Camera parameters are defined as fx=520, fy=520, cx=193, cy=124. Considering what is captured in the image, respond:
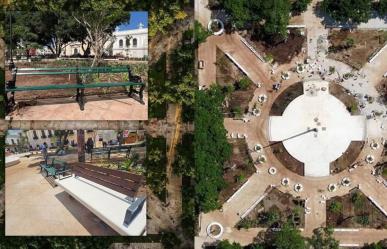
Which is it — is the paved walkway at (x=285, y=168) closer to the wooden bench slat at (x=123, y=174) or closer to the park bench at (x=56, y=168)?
the wooden bench slat at (x=123, y=174)

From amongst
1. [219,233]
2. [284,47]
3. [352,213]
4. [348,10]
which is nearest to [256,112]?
[284,47]

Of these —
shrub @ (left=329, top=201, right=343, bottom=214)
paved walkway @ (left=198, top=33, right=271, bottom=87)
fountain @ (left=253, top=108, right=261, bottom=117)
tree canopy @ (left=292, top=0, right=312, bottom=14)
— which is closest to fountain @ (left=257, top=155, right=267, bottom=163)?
fountain @ (left=253, top=108, right=261, bottom=117)

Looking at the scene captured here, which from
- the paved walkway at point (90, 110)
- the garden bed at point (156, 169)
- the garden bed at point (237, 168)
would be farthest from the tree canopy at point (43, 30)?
the garden bed at point (237, 168)

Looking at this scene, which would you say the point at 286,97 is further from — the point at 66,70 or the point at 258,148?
the point at 66,70

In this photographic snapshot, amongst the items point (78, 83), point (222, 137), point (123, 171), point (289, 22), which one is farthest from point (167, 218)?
point (289, 22)

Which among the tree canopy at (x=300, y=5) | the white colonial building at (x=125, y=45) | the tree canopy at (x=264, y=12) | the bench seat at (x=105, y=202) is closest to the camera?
the tree canopy at (x=264, y=12)

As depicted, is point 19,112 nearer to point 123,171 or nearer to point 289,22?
point 123,171
